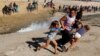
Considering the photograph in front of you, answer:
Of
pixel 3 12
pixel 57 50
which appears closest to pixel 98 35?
pixel 57 50

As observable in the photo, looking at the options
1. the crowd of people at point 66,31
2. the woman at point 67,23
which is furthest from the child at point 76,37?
the woman at point 67,23

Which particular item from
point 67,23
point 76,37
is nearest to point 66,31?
point 67,23

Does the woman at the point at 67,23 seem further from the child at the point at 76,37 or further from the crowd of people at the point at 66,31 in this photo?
the child at the point at 76,37

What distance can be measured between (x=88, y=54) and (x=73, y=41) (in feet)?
2.35

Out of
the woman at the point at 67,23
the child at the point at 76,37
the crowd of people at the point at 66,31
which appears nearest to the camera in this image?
the crowd of people at the point at 66,31

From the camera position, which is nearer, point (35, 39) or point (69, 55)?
Result: point (69, 55)

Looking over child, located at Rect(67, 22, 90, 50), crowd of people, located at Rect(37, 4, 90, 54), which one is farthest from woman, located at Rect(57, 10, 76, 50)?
child, located at Rect(67, 22, 90, 50)

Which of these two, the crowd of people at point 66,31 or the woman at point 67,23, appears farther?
the woman at point 67,23

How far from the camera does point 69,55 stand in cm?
1173

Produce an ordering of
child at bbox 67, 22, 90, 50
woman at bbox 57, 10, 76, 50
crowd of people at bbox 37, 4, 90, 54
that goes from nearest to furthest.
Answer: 1. crowd of people at bbox 37, 4, 90, 54
2. woman at bbox 57, 10, 76, 50
3. child at bbox 67, 22, 90, 50

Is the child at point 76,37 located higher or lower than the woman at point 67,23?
lower

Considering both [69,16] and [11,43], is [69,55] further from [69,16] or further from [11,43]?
[11,43]

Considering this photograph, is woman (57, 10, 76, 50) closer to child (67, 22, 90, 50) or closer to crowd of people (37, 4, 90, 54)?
crowd of people (37, 4, 90, 54)

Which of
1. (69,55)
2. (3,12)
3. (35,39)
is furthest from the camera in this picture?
(3,12)
